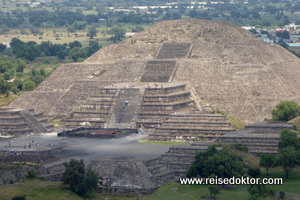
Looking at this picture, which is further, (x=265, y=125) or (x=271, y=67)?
(x=271, y=67)

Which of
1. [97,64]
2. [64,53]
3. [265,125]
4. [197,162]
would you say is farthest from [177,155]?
[64,53]

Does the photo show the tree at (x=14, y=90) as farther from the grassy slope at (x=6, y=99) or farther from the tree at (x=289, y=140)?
the tree at (x=289, y=140)

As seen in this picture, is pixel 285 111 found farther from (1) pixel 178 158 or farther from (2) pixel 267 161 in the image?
(2) pixel 267 161

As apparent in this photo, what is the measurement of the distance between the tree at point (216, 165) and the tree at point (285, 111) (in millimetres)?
21686

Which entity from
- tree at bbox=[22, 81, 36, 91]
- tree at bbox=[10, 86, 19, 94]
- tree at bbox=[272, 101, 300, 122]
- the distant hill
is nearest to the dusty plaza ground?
the distant hill

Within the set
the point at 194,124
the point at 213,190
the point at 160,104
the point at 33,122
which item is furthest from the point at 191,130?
the point at 213,190

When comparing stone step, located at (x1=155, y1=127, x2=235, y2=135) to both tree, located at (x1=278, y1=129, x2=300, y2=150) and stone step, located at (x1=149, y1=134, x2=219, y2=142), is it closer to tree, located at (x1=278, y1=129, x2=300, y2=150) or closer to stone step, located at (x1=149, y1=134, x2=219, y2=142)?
stone step, located at (x1=149, y1=134, x2=219, y2=142)

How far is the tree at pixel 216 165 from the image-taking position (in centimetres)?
7031

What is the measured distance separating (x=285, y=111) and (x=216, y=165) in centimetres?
2481

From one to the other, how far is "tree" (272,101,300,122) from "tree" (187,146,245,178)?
2169 centimetres

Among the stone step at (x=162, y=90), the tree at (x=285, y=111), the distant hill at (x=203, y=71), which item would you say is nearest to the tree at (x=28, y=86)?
the distant hill at (x=203, y=71)

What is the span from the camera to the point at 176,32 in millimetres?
118250

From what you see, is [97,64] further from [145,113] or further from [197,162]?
[197,162]

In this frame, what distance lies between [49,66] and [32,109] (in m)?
44.9
